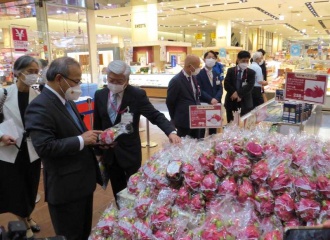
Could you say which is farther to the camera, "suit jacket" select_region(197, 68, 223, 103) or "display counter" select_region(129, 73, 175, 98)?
"display counter" select_region(129, 73, 175, 98)

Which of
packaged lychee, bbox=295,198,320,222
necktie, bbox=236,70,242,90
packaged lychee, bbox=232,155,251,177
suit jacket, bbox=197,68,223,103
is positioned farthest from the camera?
necktie, bbox=236,70,242,90

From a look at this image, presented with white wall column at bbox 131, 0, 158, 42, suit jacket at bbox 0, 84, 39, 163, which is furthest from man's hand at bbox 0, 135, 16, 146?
white wall column at bbox 131, 0, 158, 42

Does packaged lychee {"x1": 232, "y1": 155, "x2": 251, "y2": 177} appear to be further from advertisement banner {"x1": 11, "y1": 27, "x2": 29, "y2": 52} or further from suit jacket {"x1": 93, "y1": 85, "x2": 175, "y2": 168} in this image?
advertisement banner {"x1": 11, "y1": 27, "x2": 29, "y2": 52}

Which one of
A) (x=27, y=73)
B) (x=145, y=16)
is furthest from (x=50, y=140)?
(x=145, y=16)

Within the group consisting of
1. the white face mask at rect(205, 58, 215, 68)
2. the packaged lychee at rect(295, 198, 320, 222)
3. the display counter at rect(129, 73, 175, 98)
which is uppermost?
the white face mask at rect(205, 58, 215, 68)

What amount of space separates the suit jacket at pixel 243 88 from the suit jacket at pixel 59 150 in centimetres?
366

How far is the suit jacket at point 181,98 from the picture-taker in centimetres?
384

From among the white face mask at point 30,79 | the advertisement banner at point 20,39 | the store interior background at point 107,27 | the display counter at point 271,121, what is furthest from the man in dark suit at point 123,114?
the store interior background at point 107,27

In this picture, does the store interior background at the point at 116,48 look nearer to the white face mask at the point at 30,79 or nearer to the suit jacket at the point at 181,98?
the suit jacket at the point at 181,98

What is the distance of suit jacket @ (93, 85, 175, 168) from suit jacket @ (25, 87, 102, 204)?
0.35 metres

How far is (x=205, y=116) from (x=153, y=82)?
7.76m

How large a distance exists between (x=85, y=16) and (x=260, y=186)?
9339mm

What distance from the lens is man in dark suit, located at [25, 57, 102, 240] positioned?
5.53 ft

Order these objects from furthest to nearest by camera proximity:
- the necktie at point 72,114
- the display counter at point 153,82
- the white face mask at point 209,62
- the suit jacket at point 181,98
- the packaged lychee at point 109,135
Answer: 1. the display counter at point 153,82
2. the white face mask at point 209,62
3. the suit jacket at point 181,98
4. the necktie at point 72,114
5. the packaged lychee at point 109,135
